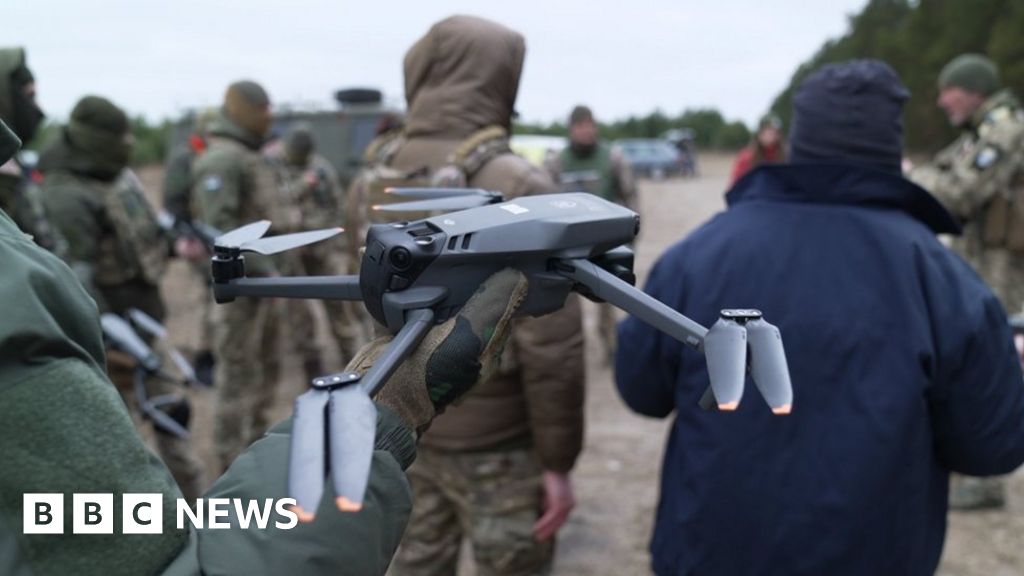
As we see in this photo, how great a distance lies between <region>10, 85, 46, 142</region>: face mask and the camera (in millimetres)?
2977

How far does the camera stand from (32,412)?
34.2 inches

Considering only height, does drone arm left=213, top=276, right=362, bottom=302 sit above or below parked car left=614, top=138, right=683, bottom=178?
above

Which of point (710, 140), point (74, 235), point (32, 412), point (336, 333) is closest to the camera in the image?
point (32, 412)

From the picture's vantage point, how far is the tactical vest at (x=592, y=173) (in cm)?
690

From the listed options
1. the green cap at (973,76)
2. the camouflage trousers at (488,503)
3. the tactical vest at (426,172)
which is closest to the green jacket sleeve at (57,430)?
the tactical vest at (426,172)

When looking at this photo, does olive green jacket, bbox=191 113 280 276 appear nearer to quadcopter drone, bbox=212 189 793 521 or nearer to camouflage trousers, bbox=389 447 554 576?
camouflage trousers, bbox=389 447 554 576

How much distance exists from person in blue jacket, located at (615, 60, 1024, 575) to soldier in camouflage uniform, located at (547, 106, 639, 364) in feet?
15.8

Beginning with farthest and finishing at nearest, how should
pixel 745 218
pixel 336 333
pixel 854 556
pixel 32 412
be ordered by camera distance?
1. pixel 336 333
2. pixel 745 218
3. pixel 854 556
4. pixel 32 412

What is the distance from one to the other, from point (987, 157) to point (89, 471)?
15.8 ft

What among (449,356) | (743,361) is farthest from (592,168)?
(743,361)

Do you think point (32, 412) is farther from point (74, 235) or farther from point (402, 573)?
point (74, 235)

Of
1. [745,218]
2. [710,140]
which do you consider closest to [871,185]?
[745,218]

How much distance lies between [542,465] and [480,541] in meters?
0.28

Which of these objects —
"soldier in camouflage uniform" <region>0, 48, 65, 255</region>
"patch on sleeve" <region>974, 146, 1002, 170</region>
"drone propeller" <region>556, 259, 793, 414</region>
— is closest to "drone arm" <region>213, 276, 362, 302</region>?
"drone propeller" <region>556, 259, 793, 414</region>
